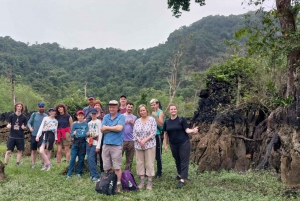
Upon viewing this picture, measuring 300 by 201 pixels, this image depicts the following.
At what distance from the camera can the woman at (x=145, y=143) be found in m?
6.23

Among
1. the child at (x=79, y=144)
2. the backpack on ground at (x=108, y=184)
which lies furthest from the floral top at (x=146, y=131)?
the child at (x=79, y=144)

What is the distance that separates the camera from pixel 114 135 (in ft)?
19.7

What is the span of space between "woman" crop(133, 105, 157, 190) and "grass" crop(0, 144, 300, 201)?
39 cm

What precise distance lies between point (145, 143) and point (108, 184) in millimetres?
1061

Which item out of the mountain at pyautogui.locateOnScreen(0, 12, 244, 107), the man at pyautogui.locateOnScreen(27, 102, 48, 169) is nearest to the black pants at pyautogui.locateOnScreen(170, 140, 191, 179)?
the man at pyautogui.locateOnScreen(27, 102, 48, 169)

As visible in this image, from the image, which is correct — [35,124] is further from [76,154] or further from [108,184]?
[108,184]

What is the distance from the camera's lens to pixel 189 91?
44438mm

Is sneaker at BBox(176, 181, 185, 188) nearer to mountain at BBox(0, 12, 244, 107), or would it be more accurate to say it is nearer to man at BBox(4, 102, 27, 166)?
man at BBox(4, 102, 27, 166)

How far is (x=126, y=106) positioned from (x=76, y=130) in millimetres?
1265

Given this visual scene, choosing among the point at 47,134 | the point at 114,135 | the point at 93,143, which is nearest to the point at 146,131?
the point at 114,135

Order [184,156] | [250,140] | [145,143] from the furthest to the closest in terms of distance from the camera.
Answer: [250,140], [184,156], [145,143]

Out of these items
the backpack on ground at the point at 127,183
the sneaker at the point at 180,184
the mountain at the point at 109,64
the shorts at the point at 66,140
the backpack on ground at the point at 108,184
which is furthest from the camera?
the mountain at the point at 109,64

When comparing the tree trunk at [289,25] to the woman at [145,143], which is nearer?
the woman at [145,143]

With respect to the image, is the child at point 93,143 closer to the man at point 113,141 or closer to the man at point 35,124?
the man at point 113,141
